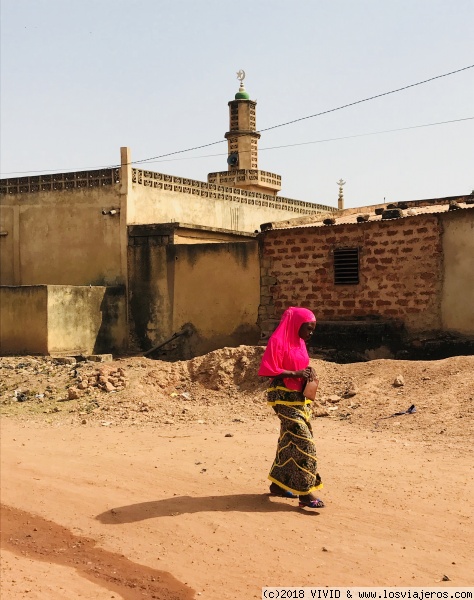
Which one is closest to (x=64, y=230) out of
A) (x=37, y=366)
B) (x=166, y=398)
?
(x=37, y=366)

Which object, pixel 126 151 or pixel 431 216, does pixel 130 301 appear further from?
pixel 431 216

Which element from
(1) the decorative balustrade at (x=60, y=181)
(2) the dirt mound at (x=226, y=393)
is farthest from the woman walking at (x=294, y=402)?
(1) the decorative balustrade at (x=60, y=181)

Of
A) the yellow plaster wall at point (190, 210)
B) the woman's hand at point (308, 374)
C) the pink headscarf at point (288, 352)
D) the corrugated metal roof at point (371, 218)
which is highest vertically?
the yellow plaster wall at point (190, 210)

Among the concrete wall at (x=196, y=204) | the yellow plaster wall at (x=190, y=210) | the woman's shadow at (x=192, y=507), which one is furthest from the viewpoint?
the concrete wall at (x=196, y=204)

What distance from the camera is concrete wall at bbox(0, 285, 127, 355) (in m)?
15.7

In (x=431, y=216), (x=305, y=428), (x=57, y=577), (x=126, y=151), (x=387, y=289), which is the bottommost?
(x=57, y=577)

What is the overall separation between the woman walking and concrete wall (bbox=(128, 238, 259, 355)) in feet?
27.7

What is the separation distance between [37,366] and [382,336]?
619 cm

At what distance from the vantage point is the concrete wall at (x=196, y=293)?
611 inches

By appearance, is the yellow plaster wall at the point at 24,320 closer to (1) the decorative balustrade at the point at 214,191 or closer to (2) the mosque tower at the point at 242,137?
(1) the decorative balustrade at the point at 214,191

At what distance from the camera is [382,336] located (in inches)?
523

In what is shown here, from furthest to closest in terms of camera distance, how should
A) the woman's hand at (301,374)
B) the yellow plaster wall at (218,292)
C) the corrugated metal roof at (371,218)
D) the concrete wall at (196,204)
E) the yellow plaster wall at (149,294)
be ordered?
the concrete wall at (196,204) → the yellow plaster wall at (149,294) → the yellow plaster wall at (218,292) → the corrugated metal roof at (371,218) → the woman's hand at (301,374)

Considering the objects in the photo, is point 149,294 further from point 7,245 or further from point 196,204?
point 7,245

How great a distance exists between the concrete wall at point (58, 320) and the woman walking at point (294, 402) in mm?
9661
